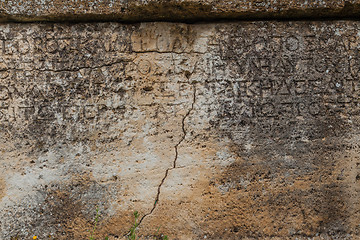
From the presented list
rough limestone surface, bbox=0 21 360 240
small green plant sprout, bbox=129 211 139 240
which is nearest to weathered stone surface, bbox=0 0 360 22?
rough limestone surface, bbox=0 21 360 240

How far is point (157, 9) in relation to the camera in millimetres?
2053

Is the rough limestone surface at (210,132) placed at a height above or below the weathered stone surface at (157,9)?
below

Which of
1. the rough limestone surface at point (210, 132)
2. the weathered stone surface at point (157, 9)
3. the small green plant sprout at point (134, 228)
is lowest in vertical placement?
the small green plant sprout at point (134, 228)

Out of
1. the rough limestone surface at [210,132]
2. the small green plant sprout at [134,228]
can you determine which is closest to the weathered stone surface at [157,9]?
the rough limestone surface at [210,132]

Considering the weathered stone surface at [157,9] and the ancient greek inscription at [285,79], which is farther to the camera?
the ancient greek inscription at [285,79]

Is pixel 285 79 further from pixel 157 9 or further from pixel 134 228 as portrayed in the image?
pixel 134 228

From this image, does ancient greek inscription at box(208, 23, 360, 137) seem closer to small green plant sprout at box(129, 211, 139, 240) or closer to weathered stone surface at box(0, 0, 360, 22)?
weathered stone surface at box(0, 0, 360, 22)

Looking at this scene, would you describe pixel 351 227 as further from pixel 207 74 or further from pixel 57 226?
pixel 57 226

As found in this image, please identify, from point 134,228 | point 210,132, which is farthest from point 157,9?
point 134,228

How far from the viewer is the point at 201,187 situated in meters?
2.15

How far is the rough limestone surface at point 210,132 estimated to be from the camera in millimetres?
2125

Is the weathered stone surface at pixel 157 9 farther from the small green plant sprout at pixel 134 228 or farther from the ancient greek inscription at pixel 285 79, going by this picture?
the small green plant sprout at pixel 134 228

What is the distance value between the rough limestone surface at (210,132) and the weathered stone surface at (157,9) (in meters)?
0.07

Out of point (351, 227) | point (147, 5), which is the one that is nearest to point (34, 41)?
point (147, 5)
